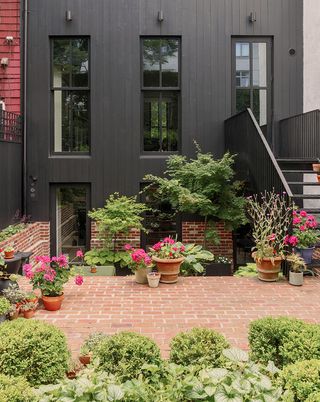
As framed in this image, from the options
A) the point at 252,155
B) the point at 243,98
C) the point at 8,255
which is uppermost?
the point at 243,98

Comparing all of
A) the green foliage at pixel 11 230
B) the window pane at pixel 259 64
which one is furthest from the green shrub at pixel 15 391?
the window pane at pixel 259 64

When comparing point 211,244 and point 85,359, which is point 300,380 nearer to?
point 85,359

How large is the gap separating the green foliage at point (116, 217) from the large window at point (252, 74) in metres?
2.99

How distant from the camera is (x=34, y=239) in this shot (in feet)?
28.9

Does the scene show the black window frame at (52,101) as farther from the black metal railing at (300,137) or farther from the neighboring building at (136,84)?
the black metal railing at (300,137)

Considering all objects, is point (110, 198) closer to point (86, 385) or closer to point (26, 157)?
point (26, 157)

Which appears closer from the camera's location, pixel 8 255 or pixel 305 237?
pixel 8 255

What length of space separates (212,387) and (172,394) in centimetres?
22

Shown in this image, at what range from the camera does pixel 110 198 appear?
889 centimetres

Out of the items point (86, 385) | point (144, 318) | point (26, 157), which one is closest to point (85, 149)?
point (26, 157)

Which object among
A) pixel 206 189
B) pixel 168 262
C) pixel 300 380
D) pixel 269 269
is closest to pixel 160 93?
pixel 206 189

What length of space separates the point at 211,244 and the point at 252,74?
3.67 metres

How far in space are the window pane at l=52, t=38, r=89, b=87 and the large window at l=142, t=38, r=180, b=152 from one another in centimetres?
126

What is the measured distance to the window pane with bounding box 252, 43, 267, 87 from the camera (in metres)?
9.42
